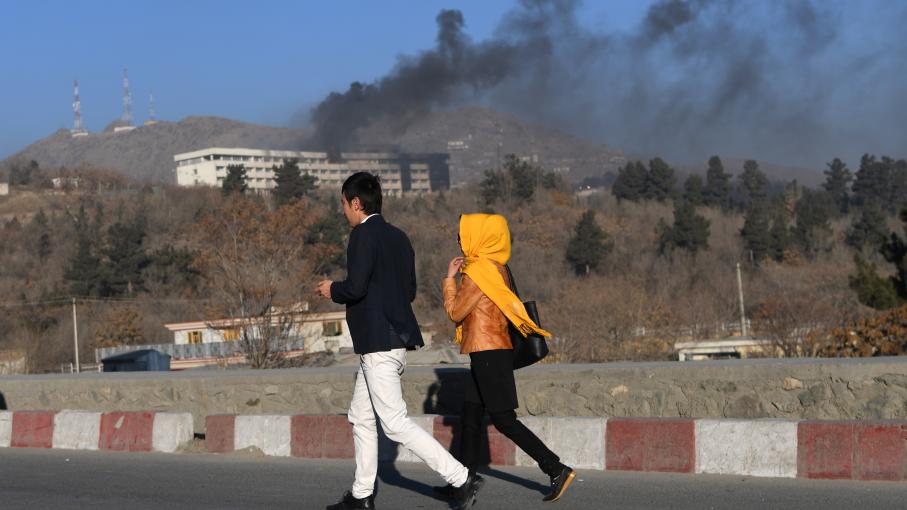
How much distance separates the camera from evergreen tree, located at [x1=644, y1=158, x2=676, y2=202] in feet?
447

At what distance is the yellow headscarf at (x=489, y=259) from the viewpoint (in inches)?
316

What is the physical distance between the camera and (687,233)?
10188 cm

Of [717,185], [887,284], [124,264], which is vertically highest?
[717,185]

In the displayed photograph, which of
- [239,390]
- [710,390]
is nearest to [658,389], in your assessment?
[710,390]

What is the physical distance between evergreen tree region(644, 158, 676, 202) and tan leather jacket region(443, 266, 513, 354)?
Answer: 129218 mm

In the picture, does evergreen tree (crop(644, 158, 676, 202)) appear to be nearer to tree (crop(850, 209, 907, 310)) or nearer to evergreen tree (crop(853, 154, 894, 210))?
evergreen tree (crop(853, 154, 894, 210))

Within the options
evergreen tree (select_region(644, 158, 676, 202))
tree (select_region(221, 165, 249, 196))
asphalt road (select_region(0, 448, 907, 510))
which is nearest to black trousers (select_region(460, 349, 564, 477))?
asphalt road (select_region(0, 448, 907, 510))

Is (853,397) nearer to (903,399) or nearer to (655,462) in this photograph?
(903,399)

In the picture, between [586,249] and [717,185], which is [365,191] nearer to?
[586,249]

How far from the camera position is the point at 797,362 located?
34.2ft

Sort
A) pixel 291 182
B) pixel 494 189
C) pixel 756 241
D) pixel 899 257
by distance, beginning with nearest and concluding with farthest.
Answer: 1. pixel 899 257
2. pixel 756 241
3. pixel 291 182
4. pixel 494 189

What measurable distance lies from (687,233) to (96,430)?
91904mm

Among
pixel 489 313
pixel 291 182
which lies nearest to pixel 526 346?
pixel 489 313

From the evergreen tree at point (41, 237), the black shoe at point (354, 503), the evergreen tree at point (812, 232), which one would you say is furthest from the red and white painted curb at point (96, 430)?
the evergreen tree at point (41, 237)
